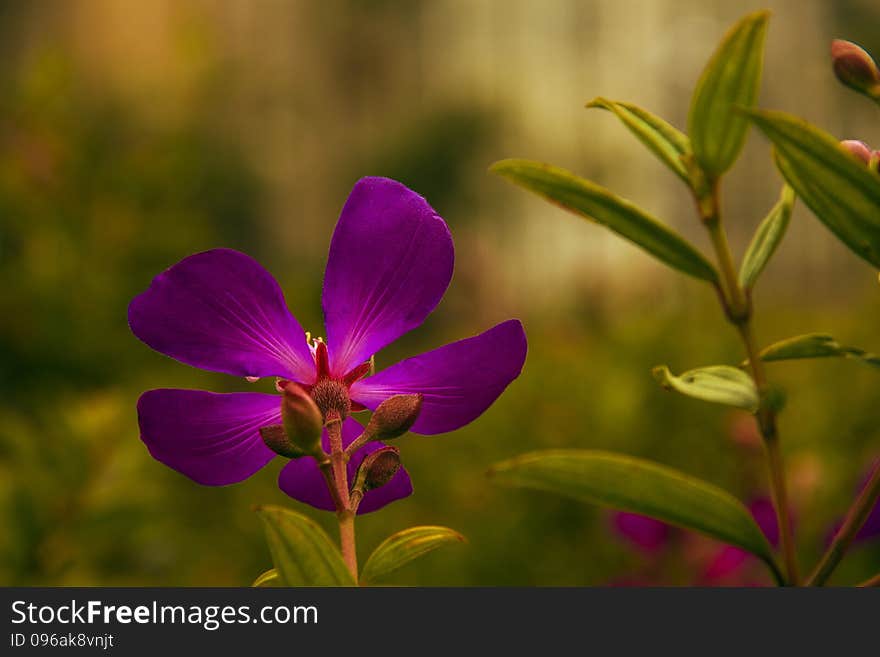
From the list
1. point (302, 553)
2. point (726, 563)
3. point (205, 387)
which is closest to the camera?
point (302, 553)

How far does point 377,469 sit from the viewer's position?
8.6 inches

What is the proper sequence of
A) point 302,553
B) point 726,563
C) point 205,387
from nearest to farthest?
1. point 302,553
2. point 726,563
3. point 205,387

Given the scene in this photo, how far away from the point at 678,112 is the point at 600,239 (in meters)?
1.03

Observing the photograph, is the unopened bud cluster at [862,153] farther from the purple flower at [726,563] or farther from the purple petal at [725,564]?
the purple petal at [725,564]

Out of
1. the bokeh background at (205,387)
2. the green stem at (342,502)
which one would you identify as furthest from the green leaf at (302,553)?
the bokeh background at (205,387)

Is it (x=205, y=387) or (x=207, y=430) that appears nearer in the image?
(x=207, y=430)

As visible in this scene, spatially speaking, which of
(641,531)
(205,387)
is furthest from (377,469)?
(205,387)

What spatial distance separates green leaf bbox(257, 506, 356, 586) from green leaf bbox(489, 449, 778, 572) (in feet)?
0.12

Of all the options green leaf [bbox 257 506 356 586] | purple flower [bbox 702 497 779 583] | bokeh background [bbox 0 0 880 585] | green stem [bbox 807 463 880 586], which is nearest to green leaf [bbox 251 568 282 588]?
green leaf [bbox 257 506 356 586]

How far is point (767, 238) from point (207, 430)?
0.50 ft

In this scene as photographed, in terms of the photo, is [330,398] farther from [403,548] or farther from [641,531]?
[641,531]

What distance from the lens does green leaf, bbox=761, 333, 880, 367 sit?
245 mm

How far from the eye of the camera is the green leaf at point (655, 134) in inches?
9.9

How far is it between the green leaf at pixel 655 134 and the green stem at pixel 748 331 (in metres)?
0.01
